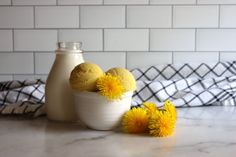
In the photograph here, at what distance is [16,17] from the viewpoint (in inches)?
48.8

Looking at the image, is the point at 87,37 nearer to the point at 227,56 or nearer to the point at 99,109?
the point at 227,56

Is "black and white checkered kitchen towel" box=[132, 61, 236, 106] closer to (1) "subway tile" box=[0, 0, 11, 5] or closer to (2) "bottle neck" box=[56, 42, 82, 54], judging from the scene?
(2) "bottle neck" box=[56, 42, 82, 54]

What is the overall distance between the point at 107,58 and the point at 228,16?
1.52 feet

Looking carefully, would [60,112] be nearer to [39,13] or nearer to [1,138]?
[1,138]

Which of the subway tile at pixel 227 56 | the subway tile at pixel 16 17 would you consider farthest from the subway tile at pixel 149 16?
the subway tile at pixel 16 17

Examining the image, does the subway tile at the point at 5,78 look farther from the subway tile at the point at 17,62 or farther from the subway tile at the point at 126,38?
the subway tile at the point at 126,38

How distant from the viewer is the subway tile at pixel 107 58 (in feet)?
4.13

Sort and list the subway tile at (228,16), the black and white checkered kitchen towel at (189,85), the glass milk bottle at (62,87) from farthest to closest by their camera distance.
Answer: the subway tile at (228,16), the black and white checkered kitchen towel at (189,85), the glass milk bottle at (62,87)

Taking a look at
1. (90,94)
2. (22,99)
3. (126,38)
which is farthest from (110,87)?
(126,38)

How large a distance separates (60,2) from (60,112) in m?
0.65

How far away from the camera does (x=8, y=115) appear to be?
2.48 feet

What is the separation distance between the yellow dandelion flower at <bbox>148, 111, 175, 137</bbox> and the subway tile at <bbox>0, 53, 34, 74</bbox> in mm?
A: 783

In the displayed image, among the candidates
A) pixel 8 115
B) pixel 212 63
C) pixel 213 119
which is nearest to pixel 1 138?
pixel 8 115

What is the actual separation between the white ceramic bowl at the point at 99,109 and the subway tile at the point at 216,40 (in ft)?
2.31
